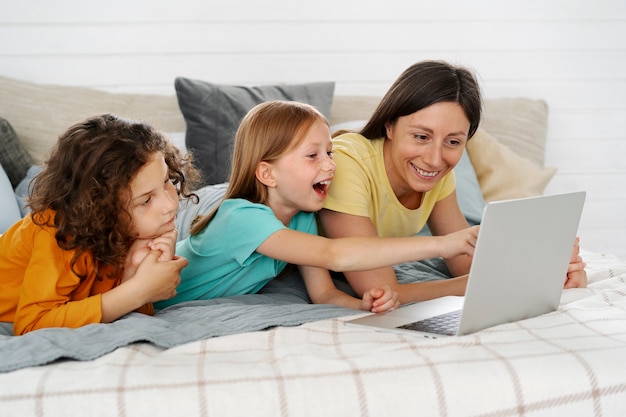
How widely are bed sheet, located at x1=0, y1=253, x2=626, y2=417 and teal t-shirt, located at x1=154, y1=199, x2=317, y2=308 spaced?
37cm

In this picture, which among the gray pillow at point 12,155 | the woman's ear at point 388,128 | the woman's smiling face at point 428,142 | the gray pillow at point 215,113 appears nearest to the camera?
the woman's smiling face at point 428,142

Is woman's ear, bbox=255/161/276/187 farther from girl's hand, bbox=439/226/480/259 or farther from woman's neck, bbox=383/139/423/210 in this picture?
girl's hand, bbox=439/226/480/259

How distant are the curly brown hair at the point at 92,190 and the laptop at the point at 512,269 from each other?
1.64 feet

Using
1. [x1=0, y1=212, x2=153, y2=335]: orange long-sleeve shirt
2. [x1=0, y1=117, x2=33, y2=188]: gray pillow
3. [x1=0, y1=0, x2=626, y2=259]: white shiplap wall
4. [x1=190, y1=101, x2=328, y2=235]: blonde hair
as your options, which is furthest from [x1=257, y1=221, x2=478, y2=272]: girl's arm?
[x1=0, y1=0, x2=626, y2=259]: white shiplap wall

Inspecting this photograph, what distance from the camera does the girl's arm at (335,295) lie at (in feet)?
5.24

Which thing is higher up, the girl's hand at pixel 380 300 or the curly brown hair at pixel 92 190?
the curly brown hair at pixel 92 190

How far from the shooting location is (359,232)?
1.80 m

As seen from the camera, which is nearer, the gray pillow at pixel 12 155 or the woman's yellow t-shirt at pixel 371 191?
the woman's yellow t-shirt at pixel 371 191

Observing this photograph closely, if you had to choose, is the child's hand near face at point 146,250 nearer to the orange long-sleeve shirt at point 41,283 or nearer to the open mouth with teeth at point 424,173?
the orange long-sleeve shirt at point 41,283

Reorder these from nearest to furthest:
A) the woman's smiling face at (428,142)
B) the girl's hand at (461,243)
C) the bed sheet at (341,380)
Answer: the bed sheet at (341,380) < the girl's hand at (461,243) < the woman's smiling face at (428,142)

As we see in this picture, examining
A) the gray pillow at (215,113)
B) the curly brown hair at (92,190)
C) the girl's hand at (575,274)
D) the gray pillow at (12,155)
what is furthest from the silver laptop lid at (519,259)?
the gray pillow at (12,155)

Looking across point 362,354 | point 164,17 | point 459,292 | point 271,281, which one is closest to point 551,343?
point 362,354

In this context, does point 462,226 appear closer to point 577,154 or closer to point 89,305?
point 89,305

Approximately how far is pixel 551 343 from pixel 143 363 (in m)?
0.64
